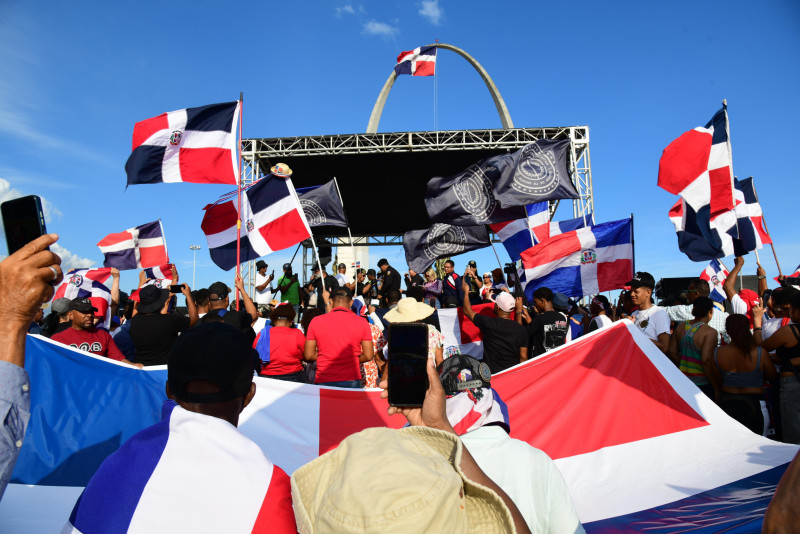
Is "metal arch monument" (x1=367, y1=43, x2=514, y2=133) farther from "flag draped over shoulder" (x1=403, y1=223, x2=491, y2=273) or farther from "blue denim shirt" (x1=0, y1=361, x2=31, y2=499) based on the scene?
"blue denim shirt" (x1=0, y1=361, x2=31, y2=499)

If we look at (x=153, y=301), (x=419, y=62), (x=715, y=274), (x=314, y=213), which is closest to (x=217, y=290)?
(x=153, y=301)

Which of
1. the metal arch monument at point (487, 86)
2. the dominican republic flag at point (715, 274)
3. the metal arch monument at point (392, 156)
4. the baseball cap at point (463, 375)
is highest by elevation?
the metal arch monument at point (487, 86)

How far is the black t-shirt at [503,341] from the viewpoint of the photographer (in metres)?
5.21

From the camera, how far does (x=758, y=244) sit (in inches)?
266

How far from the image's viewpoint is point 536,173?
652 cm

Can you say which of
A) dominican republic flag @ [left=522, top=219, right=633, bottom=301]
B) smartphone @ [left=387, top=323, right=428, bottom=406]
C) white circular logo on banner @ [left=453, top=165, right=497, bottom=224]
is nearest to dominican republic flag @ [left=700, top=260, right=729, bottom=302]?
dominican republic flag @ [left=522, top=219, right=633, bottom=301]

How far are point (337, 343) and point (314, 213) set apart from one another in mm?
3892

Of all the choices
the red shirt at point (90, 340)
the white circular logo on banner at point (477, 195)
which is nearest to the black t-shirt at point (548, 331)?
the white circular logo on banner at point (477, 195)

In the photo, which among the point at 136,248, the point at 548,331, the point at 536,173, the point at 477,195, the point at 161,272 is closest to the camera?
the point at 548,331

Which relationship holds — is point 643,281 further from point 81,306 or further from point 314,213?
point 81,306

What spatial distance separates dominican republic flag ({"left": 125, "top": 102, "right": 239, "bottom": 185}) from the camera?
257 inches

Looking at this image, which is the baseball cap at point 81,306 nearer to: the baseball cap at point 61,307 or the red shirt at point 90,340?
the red shirt at point 90,340

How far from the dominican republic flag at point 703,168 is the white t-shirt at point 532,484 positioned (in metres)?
5.56

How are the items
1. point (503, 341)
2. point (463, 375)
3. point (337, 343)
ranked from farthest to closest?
point (503, 341) → point (337, 343) → point (463, 375)
